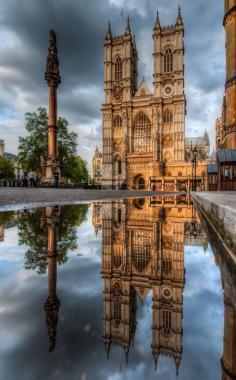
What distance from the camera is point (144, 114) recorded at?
43906mm

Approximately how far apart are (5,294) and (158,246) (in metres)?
1.30

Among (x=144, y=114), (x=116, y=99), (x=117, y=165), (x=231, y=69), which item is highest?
(x=116, y=99)

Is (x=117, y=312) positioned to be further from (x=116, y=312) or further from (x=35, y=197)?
(x=35, y=197)

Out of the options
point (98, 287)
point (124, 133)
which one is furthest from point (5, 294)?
point (124, 133)

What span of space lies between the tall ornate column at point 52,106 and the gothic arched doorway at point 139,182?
882 inches

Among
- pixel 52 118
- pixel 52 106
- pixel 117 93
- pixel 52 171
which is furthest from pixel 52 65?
pixel 117 93

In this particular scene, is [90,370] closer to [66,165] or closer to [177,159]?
[66,165]

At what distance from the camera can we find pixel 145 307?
3.36ft

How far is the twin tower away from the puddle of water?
38.1m

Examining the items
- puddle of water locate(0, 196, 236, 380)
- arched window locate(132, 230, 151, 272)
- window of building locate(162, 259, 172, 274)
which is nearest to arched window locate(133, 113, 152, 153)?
arched window locate(132, 230, 151, 272)

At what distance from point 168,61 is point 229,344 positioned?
47262mm

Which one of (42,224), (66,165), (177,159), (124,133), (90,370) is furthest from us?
(124,133)

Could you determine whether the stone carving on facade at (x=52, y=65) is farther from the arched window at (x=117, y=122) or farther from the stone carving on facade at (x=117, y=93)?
the stone carving on facade at (x=117, y=93)

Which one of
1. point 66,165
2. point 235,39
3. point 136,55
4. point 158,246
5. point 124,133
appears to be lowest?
point 158,246
